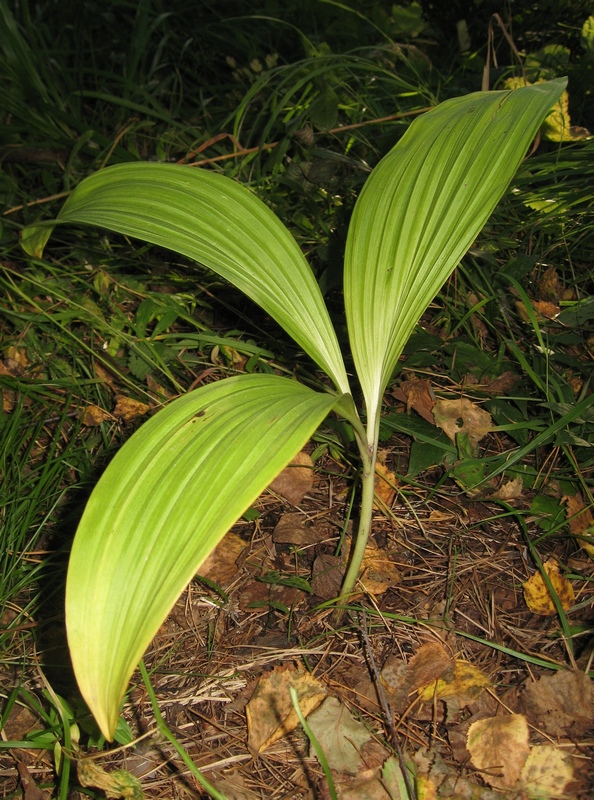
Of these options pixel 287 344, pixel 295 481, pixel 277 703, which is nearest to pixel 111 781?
pixel 277 703

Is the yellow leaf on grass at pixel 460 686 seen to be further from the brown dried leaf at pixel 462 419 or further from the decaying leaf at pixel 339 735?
the brown dried leaf at pixel 462 419

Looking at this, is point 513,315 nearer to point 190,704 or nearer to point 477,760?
point 477,760

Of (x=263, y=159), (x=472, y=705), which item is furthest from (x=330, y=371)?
(x=263, y=159)

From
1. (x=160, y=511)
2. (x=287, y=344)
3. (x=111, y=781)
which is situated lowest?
(x=111, y=781)

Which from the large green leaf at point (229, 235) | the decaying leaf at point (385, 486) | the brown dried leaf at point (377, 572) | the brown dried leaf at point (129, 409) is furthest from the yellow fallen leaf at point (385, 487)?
the brown dried leaf at point (129, 409)

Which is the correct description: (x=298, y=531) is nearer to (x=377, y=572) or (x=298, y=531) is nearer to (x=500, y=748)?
(x=377, y=572)
